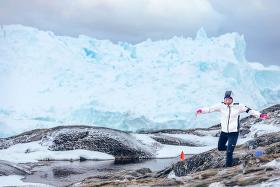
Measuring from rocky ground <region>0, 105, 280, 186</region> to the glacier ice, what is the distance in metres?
69.1

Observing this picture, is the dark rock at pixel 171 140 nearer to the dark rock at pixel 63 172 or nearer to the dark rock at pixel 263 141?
the dark rock at pixel 63 172

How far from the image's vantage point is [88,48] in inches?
6004

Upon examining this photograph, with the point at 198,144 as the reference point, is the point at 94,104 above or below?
above

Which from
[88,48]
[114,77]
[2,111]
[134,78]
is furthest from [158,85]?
[2,111]

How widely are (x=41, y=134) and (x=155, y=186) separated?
25.9 m

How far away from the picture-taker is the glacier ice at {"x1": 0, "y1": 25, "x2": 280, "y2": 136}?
388ft

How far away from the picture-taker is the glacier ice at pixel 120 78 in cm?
11831

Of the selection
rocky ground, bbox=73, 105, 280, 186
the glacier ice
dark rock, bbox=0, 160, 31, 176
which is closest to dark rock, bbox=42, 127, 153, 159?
dark rock, bbox=0, 160, 31, 176

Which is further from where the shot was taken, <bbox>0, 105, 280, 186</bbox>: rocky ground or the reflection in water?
the reflection in water

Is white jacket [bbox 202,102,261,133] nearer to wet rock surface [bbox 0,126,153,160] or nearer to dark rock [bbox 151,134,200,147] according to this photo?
wet rock surface [bbox 0,126,153,160]

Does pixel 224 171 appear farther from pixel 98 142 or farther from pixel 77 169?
pixel 98 142

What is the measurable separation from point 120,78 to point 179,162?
4740 inches

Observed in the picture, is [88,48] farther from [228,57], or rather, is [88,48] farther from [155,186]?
[155,186]

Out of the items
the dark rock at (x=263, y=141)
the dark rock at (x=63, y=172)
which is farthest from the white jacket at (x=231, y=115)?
the dark rock at (x=63, y=172)
